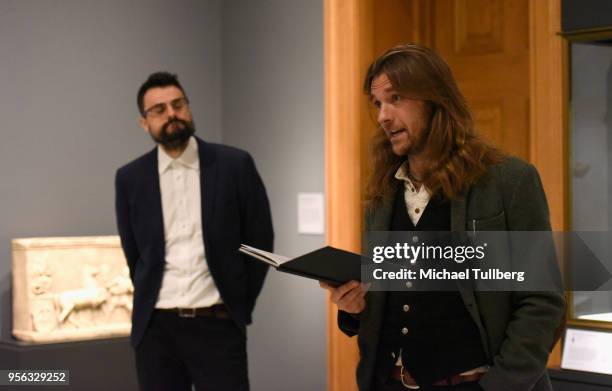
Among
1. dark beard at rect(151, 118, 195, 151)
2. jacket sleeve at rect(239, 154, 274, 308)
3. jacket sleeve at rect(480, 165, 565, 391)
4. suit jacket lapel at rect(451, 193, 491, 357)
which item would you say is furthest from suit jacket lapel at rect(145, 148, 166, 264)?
jacket sleeve at rect(480, 165, 565, 391)

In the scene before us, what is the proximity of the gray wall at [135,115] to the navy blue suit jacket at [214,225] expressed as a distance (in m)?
1.12

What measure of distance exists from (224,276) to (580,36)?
181 centimetres

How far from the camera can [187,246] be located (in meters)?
3.51

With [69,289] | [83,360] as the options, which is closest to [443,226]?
[83,360]

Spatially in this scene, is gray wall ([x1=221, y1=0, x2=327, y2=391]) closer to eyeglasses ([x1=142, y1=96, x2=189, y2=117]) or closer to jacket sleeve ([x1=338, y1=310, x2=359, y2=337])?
eyeglasses ([x1=142, y1=96, x2=189, y2=117])

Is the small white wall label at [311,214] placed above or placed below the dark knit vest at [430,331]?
above

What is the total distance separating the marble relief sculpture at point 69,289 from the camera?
171 inches

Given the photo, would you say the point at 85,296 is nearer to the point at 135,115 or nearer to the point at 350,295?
the point at 135,115

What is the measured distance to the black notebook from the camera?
2053mm

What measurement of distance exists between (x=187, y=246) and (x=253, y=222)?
1.01 ft

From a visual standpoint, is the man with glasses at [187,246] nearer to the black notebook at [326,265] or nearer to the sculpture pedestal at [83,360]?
the sculpture pedestal at [83,360]

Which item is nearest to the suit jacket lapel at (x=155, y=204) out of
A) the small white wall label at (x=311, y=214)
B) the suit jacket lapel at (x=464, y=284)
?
the small white wall label at (x=311, y=214)

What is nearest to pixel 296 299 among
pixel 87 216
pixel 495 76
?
pixel 87 216

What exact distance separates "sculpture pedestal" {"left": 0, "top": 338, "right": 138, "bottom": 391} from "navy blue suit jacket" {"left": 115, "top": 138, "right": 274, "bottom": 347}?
822 millimetres
